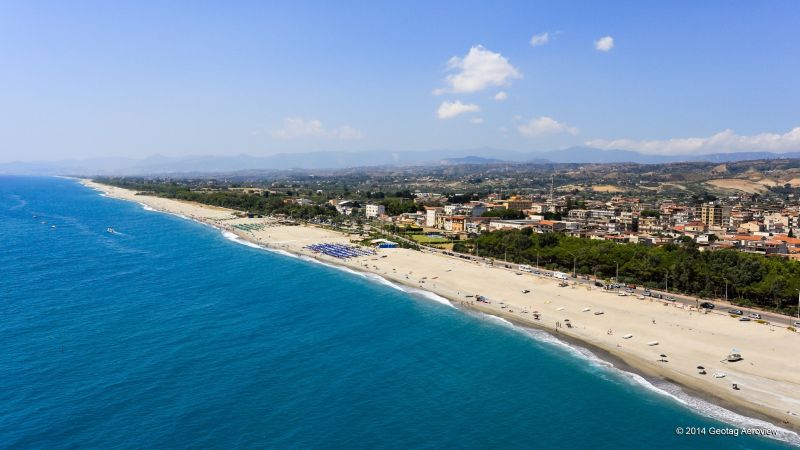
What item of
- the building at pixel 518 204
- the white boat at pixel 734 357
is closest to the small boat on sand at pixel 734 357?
the white boat at pixel 734 357

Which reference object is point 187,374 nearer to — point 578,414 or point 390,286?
point 578,414

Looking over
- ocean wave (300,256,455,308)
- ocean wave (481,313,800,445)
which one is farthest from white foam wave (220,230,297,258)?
ocean wave (481,313,800,445)

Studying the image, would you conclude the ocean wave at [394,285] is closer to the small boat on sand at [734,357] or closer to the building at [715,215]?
the small boat on sand at [734,357]

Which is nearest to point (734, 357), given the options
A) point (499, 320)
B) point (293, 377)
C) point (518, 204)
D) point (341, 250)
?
point (499, 320)

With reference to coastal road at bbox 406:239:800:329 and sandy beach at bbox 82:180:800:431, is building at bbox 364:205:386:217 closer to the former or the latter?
sandy beach at bbox 82:180:800:431

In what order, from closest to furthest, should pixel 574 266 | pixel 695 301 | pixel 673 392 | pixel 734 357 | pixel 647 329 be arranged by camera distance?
1. pixel 673 392
2. pixel 734 357
3. pixel 647 329
4. pixel 695 301
5. pixel 574 266

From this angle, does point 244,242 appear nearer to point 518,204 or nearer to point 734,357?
point 518,204
